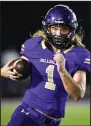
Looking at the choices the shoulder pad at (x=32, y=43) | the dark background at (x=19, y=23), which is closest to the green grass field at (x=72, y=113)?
the dark background at (x=19, y=23)

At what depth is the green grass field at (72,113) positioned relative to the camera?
5223 millimetres

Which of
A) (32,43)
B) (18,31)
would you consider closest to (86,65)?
(32,43)

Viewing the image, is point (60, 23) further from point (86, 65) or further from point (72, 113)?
point (72, 113)

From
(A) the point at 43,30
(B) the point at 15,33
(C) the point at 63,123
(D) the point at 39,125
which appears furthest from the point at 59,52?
(B) the point at 15,33

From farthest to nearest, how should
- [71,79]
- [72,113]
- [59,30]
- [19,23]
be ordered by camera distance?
[19,23] → [72,113] → [59,30] → [71,79]

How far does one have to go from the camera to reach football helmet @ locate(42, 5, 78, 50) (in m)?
2.21

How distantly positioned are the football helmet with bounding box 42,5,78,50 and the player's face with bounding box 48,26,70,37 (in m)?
0.01

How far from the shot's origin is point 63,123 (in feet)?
17.0

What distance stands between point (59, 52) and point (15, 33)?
403 cm

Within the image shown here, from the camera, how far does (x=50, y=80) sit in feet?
7.31

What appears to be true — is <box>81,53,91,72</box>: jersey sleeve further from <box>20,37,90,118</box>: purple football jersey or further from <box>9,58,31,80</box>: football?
<box>9,58,31,80</box>: football

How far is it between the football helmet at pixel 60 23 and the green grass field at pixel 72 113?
108 inches

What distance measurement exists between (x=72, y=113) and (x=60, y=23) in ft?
12.8

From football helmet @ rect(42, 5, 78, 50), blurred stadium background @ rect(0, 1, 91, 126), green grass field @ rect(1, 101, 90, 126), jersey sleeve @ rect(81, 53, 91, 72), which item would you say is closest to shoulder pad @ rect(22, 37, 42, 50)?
football helmet @ rect(42, 5, 78, 50)
